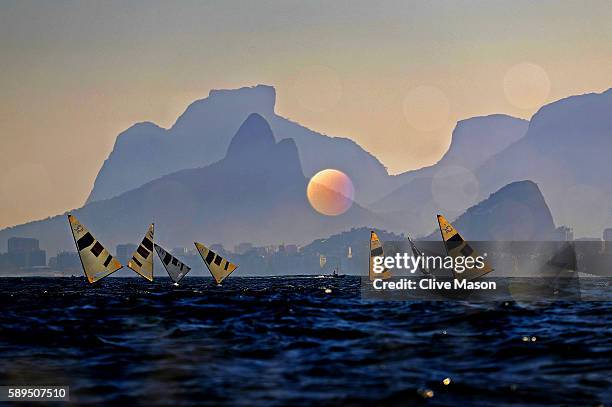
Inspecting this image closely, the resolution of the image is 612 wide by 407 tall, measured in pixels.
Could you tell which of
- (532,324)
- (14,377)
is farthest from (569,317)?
(14,377)

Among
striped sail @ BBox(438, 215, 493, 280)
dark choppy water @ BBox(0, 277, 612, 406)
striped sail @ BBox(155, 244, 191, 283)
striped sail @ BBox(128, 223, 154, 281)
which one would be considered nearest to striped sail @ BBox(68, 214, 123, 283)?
striped sail @ BBox(128, 223, 154, 281)

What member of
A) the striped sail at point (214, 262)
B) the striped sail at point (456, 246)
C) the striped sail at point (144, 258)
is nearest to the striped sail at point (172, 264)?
the striped sail at point (144, 258)

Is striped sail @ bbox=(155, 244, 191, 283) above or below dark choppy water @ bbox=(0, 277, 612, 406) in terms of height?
above

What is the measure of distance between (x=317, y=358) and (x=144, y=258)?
75165 mm

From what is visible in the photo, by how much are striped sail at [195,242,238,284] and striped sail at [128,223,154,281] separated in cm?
566

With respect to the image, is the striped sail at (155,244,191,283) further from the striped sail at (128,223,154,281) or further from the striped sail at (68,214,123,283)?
the striped sail at (68,214,123,283)

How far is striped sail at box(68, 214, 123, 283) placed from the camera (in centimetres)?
7562

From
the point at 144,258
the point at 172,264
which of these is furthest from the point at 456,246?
the point at 172,264

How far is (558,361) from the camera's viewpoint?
21.4 m

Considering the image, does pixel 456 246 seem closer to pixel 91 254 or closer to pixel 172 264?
pixel 91 254

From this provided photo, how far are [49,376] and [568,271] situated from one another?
7056 centimetres

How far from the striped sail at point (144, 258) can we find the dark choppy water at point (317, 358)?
54780mm

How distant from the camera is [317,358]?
72.5 feet

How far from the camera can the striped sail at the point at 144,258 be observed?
298ft
